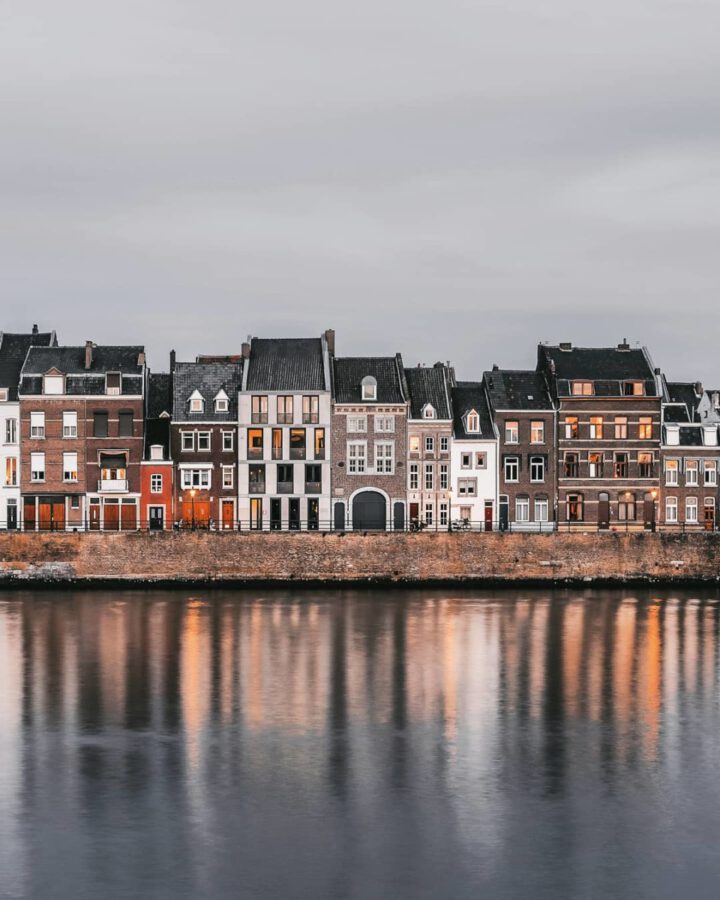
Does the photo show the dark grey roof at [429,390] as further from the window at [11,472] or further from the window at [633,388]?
the window at [11,472]

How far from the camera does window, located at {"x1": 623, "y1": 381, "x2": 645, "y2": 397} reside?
244 feet

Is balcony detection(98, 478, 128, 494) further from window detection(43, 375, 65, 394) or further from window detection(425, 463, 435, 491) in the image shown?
window detection(425, 463, 435, 491)

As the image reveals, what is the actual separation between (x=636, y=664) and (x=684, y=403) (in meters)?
39.3

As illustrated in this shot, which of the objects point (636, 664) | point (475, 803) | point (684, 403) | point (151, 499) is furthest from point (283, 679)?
point (684, 403)

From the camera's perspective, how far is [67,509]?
7025cm

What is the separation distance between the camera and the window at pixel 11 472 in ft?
231

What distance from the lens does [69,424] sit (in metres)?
70.2

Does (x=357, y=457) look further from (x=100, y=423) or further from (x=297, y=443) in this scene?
(x=100, y=423)

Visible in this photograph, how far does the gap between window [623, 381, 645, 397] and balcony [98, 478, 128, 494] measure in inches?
1105

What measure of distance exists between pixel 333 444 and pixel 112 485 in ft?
39.8

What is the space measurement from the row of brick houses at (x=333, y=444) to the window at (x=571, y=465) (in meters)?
0.08

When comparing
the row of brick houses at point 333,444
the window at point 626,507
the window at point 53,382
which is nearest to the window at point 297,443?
the row of brick houses at point 333,444

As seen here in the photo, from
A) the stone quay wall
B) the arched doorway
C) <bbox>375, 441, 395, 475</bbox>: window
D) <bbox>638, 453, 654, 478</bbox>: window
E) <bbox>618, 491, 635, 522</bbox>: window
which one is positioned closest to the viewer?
the stone quay wall

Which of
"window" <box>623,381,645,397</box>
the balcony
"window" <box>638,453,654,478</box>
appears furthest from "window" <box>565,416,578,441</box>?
the balcony
